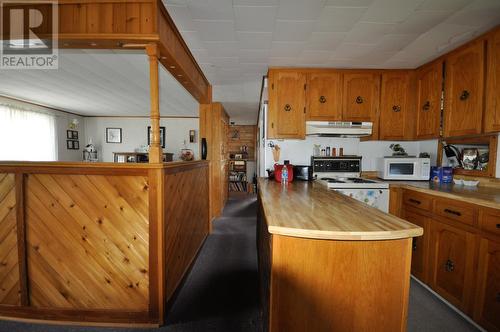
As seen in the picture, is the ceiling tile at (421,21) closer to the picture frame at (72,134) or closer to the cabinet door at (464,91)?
the cabinet door at (464,91)

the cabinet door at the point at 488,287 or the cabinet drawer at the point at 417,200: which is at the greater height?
the cabinet drawer at the point at 417,200

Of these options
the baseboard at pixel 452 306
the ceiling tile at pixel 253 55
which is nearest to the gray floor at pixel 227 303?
the baseboard at pixel 452 306

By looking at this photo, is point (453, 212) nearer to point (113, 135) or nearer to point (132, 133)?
point (132, 133)

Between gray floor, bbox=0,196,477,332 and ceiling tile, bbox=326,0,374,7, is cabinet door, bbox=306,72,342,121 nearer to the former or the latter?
ceiling tile, bbox=326,0,374,7

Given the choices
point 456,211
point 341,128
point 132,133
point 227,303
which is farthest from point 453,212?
point 132,133

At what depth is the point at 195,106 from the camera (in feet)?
17.4

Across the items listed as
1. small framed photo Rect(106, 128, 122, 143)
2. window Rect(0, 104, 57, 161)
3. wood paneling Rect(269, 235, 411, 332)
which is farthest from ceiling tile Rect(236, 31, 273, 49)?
small framed photo Rect(106, 128, 122, 143)

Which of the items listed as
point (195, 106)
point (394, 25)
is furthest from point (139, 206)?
point (195, 106)

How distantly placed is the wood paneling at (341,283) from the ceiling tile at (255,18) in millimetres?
1617

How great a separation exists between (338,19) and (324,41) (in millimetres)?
321

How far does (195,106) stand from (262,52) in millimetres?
3321

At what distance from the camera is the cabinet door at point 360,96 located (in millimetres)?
2744

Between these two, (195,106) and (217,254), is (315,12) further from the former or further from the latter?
(195,106)

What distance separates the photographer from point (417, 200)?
2.14 m
